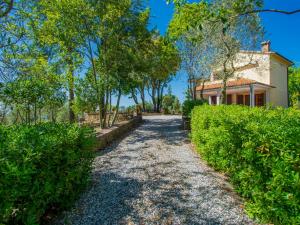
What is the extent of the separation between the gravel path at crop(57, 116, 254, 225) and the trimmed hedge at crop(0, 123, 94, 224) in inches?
21.9

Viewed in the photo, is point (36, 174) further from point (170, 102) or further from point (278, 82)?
point (170, 102)

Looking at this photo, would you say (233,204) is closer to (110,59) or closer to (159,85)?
(110,59)

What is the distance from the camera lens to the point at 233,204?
455 cm

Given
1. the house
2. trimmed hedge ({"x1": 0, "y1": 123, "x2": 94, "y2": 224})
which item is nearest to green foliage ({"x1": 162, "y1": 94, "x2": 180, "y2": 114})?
the house

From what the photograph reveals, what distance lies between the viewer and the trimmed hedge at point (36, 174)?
263 centimetres

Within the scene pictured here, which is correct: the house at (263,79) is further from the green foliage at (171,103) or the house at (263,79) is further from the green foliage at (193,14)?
the green foliage at (193,14)

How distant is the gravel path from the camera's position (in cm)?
407

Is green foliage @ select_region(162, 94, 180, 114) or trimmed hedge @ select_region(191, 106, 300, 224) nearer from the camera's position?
trimmed hedge @ select_region(191, 106, 300, 224)

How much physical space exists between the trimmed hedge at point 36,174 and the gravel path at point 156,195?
56 centimetres

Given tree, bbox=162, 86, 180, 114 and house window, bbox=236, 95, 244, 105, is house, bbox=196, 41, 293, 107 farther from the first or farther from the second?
tree, bbox=162, 86, 180, 114

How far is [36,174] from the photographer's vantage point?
3152 mm

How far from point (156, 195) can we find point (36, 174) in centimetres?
270

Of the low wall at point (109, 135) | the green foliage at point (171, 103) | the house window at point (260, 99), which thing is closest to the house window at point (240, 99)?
the house window at point (260, 99)

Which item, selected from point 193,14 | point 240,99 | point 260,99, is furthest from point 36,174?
point 240,99
